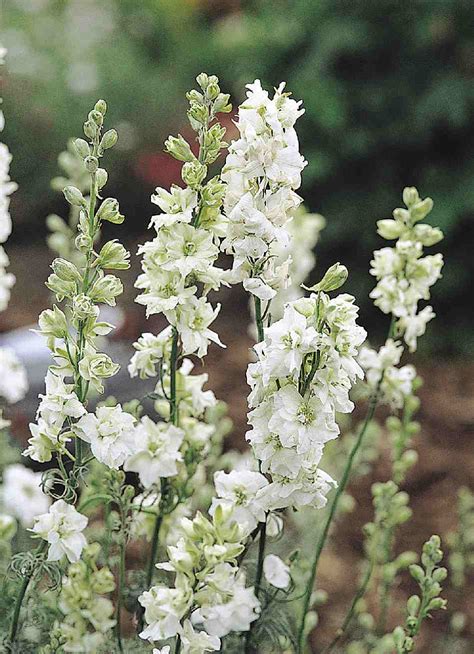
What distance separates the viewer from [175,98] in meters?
6.32

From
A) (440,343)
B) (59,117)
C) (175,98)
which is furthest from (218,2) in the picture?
(440,343)

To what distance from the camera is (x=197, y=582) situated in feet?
4.03

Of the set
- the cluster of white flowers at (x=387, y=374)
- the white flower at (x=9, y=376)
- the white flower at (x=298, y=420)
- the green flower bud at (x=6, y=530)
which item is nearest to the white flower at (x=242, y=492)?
the white flower at (x=298, y=420)

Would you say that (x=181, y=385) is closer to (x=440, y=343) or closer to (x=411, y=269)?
(x=411, y=269)

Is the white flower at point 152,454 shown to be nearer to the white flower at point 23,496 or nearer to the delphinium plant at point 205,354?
the delphinium plant at point 205,354

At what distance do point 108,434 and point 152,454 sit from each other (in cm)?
8

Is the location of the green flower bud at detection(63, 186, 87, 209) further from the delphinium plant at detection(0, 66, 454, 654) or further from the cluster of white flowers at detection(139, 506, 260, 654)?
the cluster of white flowers at detection(139, 506, 260, 654)

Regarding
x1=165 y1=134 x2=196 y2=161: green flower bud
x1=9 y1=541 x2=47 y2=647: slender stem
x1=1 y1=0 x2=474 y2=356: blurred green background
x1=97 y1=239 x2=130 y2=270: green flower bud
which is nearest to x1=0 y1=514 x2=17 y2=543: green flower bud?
x1=9 y1=541 x2=47 y2=647: slender stem

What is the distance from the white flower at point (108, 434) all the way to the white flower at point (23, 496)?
93 cm

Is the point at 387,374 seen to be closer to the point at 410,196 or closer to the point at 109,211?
the point at 410,196

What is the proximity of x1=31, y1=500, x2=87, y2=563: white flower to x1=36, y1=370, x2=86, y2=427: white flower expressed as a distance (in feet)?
0.39

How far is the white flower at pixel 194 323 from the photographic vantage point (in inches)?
51.5

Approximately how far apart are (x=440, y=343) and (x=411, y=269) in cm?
320

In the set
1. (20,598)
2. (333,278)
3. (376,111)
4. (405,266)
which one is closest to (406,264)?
(405,266)
